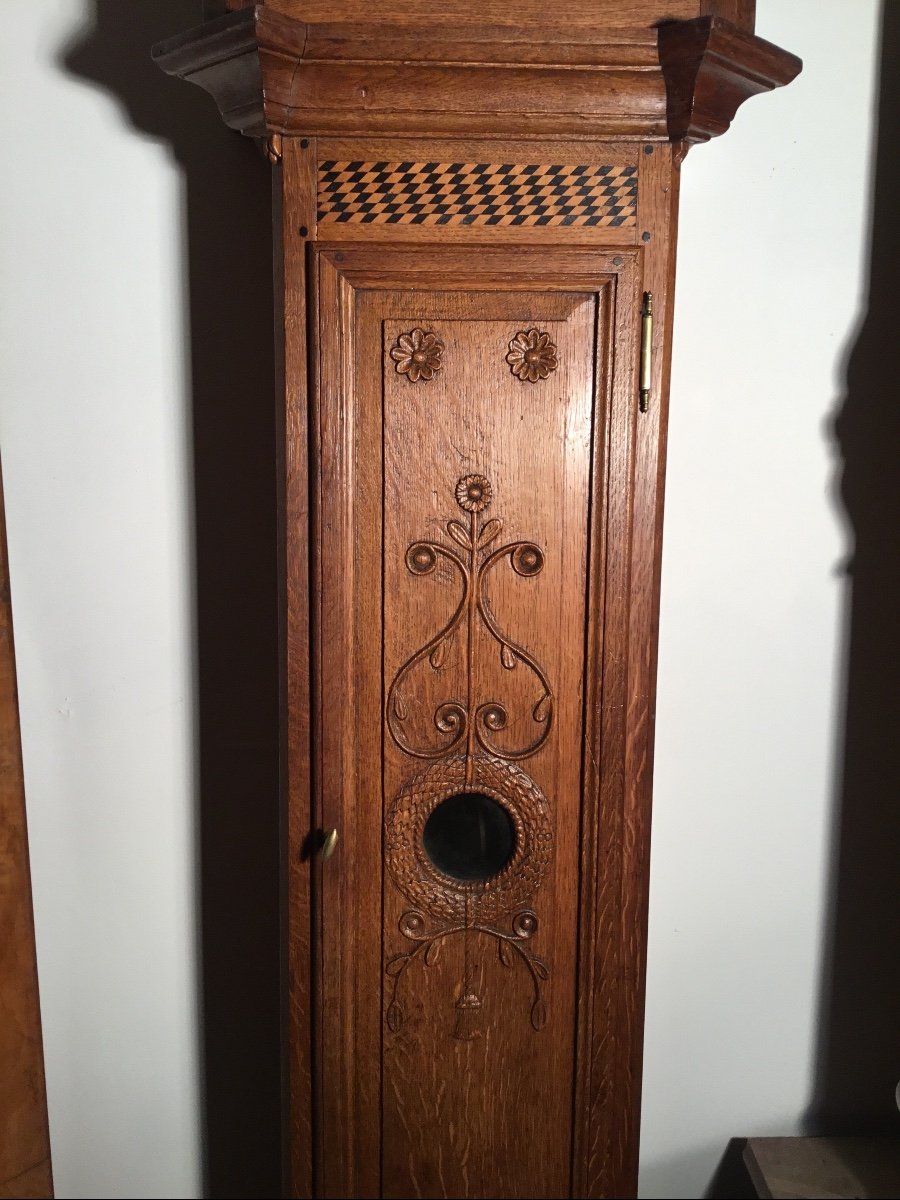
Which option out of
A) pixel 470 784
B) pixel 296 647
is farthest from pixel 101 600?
pixel 470 784

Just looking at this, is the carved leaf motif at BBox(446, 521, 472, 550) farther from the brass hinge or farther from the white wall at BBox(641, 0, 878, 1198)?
the white wall at BBox(641, 0, 878, 1198)

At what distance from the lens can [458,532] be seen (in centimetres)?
151

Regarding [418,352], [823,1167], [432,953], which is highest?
[418,352]

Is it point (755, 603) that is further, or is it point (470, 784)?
point (755, 603)

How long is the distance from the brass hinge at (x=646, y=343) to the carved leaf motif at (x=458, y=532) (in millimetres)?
328

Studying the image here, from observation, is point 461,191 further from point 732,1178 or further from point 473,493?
point 732,1178

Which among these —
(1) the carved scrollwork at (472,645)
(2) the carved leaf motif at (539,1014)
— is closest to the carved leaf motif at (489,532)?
(1) the carved scrollwork at (472,645)

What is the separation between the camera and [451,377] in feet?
4.83

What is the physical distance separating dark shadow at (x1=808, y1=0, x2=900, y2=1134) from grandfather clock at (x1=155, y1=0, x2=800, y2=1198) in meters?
0.54

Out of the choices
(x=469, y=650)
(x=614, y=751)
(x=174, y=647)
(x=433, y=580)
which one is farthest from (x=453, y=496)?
(x=174, y=647)

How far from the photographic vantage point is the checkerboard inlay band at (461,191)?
1.45 meters

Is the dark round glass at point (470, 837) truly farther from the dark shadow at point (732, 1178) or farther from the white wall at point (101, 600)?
the dark shadow at point (732, 1178)

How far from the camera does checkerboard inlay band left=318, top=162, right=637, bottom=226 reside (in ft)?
4.75

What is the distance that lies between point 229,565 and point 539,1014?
3.16ft
